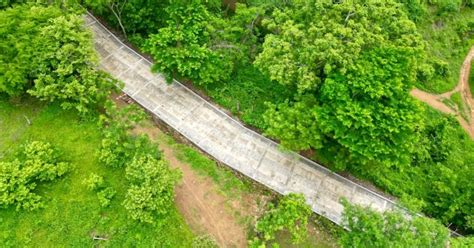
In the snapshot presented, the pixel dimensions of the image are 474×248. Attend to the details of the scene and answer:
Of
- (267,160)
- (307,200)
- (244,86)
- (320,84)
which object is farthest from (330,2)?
(307,200)

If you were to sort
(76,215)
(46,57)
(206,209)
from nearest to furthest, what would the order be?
1. (76,215)
2. (206,209)
3. (46,57)

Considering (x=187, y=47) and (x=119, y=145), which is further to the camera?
(x=187, y=47)

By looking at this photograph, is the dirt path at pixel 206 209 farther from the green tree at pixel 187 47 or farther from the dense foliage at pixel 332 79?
the green tree at pixel 187 47

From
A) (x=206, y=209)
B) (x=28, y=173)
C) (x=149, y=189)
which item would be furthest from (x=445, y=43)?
(x=28, y=173)

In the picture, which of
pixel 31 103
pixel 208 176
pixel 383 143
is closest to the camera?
pixel 383 143

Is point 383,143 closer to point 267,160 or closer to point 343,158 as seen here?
point 343,158

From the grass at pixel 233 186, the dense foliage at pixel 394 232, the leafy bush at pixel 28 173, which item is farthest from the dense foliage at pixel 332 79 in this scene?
the leafy bush at pixel 28 173

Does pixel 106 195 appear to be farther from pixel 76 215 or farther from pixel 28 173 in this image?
pixel 28 173
